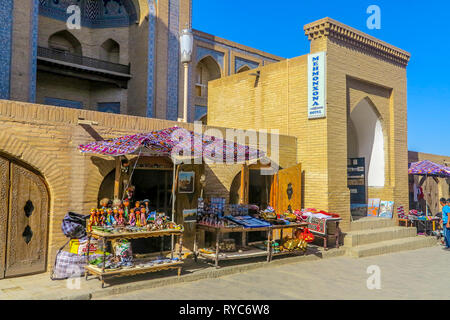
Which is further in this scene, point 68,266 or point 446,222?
point 446,222

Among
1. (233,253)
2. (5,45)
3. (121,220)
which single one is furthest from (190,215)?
(5,45)

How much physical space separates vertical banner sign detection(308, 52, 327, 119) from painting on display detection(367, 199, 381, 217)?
4.18 m

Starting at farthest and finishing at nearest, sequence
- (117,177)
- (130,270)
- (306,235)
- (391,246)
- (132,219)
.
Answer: (391,246) → (306,235) → (117,177) → (132,219) → (130,270)

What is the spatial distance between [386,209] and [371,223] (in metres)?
1.35

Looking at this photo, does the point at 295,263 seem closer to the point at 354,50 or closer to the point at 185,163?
the point at 185,163

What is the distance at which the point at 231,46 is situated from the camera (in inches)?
899

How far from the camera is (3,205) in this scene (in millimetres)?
6324

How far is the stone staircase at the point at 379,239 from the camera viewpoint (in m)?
9.98

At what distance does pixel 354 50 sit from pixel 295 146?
3396mm

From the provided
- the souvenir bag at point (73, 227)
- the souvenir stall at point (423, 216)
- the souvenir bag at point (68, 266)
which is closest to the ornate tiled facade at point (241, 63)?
the souvenir stall at point (423, 216)

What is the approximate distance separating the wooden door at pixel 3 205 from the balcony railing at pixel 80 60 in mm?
11091

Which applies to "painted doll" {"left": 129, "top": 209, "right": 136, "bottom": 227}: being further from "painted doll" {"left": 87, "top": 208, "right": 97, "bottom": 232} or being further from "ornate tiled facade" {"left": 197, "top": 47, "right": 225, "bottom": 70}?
"ornate tiled facade" {"left": 197, "top": 47, "right": 225, "bottom": 70}

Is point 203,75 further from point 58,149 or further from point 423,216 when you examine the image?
point 58,149

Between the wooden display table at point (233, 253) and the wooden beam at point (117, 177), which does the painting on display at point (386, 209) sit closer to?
the wooden display table at point (233, 253)
